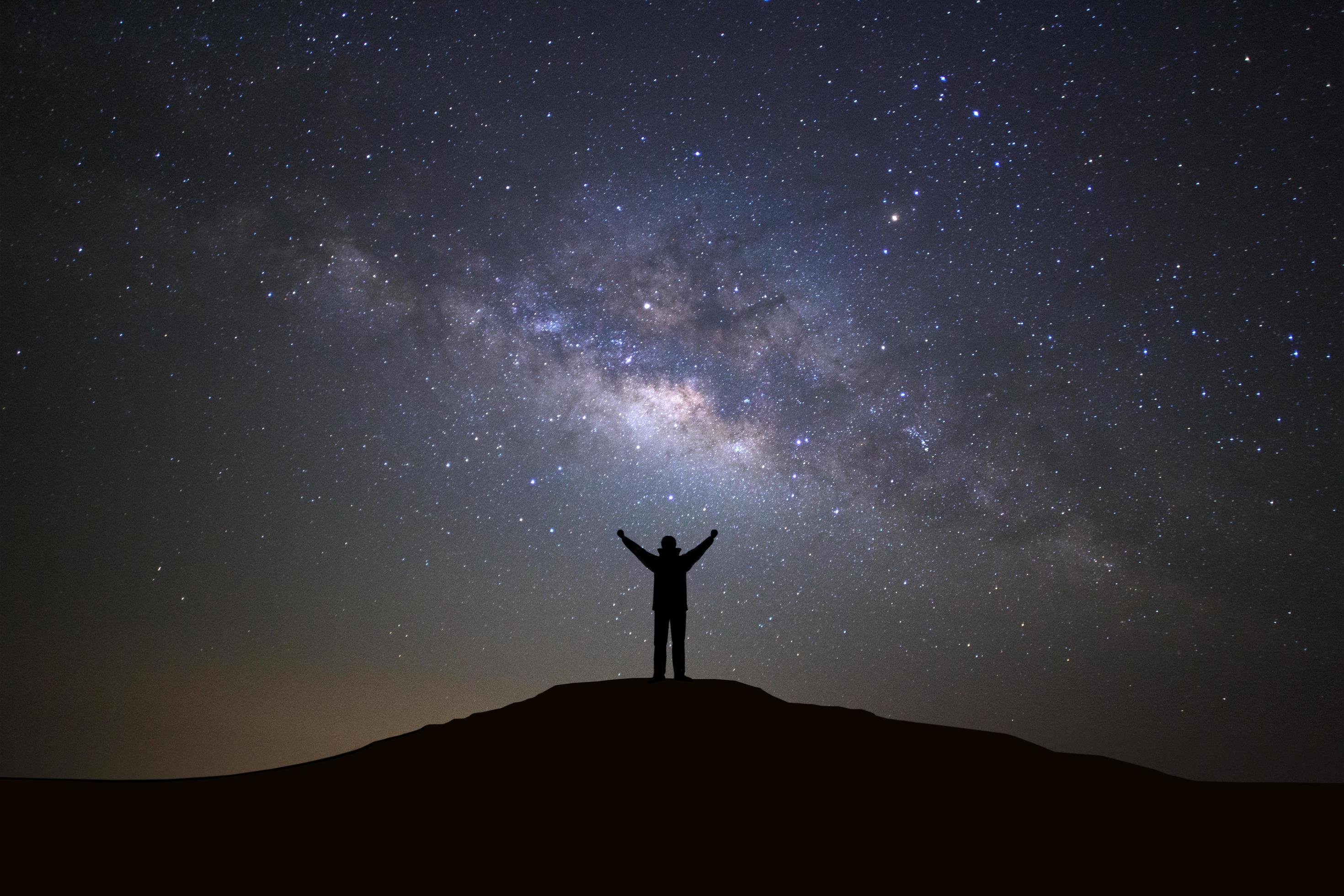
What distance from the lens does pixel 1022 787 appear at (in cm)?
987

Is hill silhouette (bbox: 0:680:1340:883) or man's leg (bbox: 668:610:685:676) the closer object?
hill silhouette (bbox: 0:680:1340:883)

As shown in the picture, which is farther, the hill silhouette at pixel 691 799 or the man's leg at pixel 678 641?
the man's leg at pixel 678 641

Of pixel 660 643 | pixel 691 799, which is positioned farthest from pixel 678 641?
pixel 691 799

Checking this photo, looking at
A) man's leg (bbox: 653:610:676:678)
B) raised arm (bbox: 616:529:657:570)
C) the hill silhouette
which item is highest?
raised arm (bbox: 616:529:657:570)

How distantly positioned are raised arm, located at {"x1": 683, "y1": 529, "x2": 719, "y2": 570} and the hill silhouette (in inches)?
74.1

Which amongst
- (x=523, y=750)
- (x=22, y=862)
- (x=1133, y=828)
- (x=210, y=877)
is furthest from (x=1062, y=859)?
(x=22, y=862)

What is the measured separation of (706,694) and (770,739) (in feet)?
4.91

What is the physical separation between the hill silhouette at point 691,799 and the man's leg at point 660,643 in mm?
768

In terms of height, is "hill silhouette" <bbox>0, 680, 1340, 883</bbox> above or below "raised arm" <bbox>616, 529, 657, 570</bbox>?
below

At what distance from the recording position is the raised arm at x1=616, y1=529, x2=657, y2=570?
12.7m

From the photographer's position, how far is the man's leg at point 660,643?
40.9ft

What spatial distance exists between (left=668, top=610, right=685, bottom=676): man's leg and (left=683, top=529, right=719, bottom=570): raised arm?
716 millimetres

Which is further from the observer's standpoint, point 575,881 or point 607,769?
point 607,769

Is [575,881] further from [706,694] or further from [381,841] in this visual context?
[706,694]
